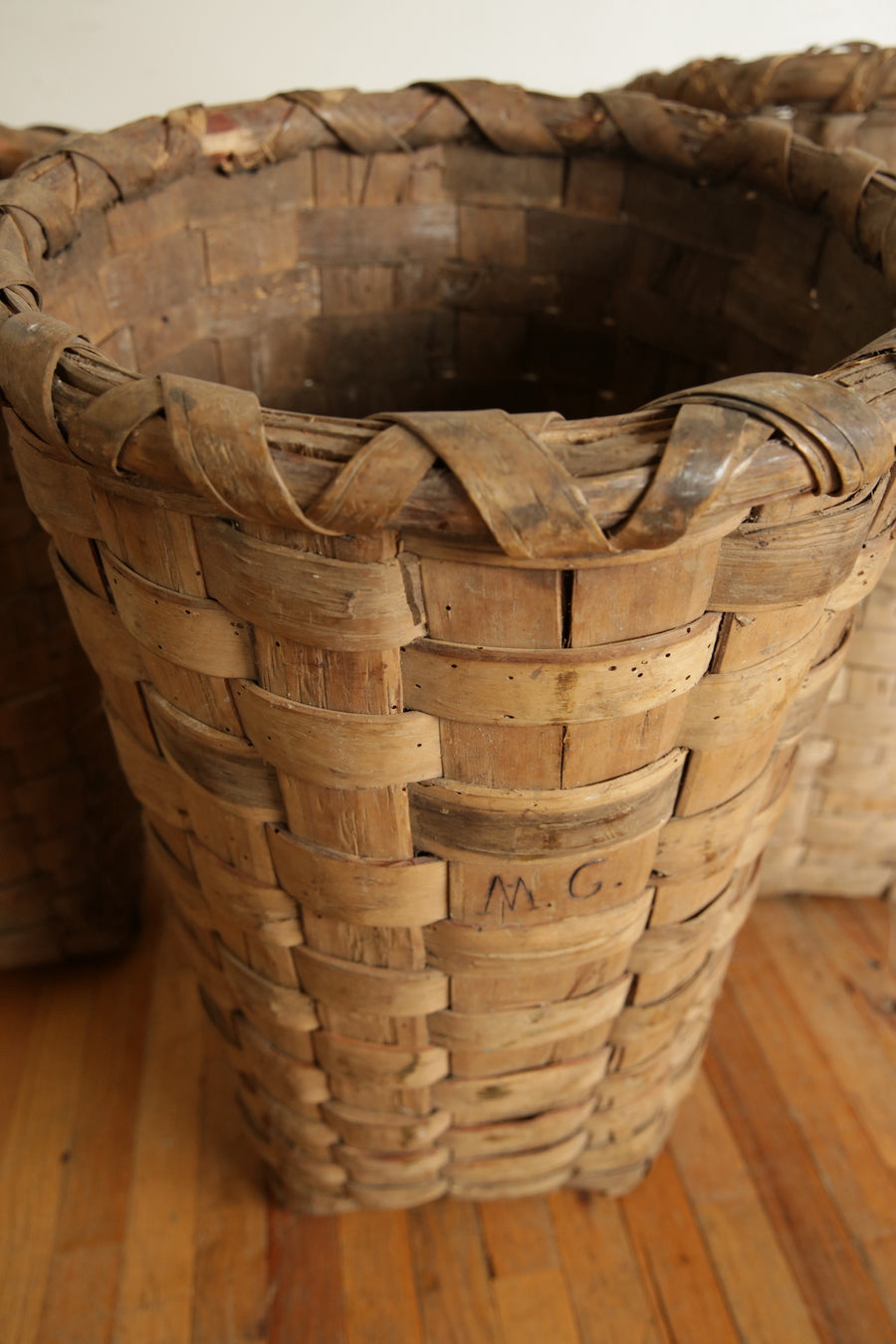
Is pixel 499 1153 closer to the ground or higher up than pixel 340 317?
closer to the ground

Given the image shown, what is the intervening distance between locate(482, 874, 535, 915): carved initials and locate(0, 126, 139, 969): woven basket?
0.42 meters

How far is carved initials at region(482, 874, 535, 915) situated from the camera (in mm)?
482

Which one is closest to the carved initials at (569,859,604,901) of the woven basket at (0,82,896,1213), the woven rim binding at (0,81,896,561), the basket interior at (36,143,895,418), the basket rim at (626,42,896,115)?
the woven basket at (0,82,896,1213)

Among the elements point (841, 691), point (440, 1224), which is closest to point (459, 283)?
point (841, 691)

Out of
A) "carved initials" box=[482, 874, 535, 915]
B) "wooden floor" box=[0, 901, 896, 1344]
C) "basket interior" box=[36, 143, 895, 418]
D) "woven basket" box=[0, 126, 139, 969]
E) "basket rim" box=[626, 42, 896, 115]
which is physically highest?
"basket rim" box=[626, 42, 896, 115]

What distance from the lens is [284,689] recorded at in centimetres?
42

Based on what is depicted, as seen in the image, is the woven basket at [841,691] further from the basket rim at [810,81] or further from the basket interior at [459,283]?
the basket interior at [459,283]

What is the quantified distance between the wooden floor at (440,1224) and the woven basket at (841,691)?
13cm

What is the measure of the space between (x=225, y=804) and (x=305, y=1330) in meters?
0.47

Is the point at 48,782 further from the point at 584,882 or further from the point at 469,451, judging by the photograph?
the point at 469,451

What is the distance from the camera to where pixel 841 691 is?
83 cm

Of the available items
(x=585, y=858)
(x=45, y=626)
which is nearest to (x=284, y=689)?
(x=585, y=858)

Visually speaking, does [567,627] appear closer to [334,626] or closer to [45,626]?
[334,626]

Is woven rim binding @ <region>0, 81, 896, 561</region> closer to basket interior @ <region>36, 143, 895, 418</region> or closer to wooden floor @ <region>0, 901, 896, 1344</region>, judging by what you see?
basket interior @ <region>36, 143, 895, 418</region>
